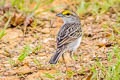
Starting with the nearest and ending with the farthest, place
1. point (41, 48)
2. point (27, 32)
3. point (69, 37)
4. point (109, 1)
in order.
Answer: point (69, 37), point (41, 48), point (27, 32), point (109, 1)

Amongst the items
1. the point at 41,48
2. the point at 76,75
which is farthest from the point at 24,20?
the point at 76,75

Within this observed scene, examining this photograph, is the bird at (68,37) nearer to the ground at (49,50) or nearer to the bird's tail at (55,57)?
the bird's tail at (55,57)

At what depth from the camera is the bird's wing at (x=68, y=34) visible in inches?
256

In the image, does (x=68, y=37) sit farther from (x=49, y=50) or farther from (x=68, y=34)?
(x=49, y=50)

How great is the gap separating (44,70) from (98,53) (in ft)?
3.91

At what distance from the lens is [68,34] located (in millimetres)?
6777

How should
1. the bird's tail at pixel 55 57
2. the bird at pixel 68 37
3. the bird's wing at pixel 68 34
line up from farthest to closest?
the bird's wing at pixel 68 34
the bird at pixel 68 37
the bird's tail at pixel 55 57

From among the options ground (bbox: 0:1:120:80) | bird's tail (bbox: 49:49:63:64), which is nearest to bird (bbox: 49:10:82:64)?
bird's tail (bbox: 49:49:63:64)

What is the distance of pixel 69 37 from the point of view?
21.9 ft

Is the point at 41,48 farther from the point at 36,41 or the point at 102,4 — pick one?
the point at 102,4

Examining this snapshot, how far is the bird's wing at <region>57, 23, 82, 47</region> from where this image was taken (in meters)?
6.51

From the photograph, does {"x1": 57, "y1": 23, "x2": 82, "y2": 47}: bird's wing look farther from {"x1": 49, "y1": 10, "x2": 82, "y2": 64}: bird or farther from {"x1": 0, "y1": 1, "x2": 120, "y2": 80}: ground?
{"x1": 0, "y1": 1, "x2": 120, "y2": 80}: ground

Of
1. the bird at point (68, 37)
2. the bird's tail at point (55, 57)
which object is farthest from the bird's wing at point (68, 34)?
the bird's tail at point (55, 57)

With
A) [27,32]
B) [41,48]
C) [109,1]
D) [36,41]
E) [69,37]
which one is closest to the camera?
[69,37]
